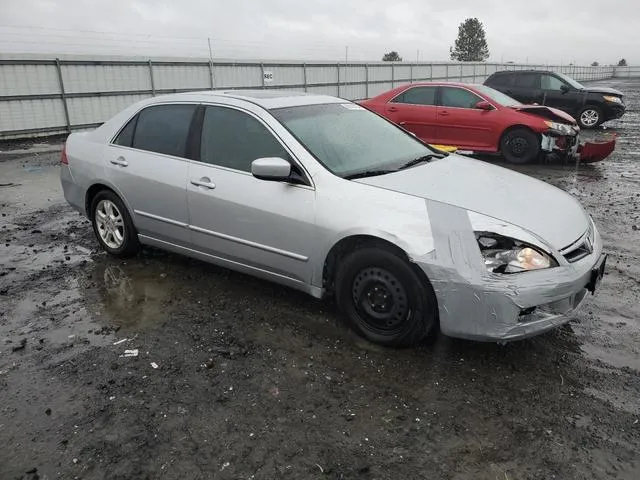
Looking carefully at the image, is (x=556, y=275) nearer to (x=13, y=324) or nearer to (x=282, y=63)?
(x=13, y=324)

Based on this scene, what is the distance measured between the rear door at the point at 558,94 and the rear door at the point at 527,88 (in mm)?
159

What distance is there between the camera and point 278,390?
2.98m

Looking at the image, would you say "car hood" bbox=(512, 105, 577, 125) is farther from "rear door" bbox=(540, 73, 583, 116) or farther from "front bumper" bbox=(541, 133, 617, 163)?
"rear door" bbox=(540, 73, 583, 116)

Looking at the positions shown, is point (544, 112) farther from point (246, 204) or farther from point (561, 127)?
point (246, 204)

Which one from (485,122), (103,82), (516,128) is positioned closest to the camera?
(516,128)

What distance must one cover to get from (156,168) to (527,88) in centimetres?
1325

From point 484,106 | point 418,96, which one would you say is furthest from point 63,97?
point 484,106

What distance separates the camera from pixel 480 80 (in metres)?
34.6

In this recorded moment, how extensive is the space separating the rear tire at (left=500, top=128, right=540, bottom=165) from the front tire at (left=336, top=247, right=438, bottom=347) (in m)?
7.55

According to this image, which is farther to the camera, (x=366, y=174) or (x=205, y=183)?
(x=205, y=183)

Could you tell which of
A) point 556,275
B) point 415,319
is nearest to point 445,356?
point 415,319

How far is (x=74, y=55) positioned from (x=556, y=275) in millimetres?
14526

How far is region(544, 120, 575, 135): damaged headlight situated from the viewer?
9551 mm

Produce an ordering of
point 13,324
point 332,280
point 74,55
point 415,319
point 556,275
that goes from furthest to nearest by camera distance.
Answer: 1. point 74,55
2. point 13,324
3. point 332,280
4. point 415,319
5. point 556,275
